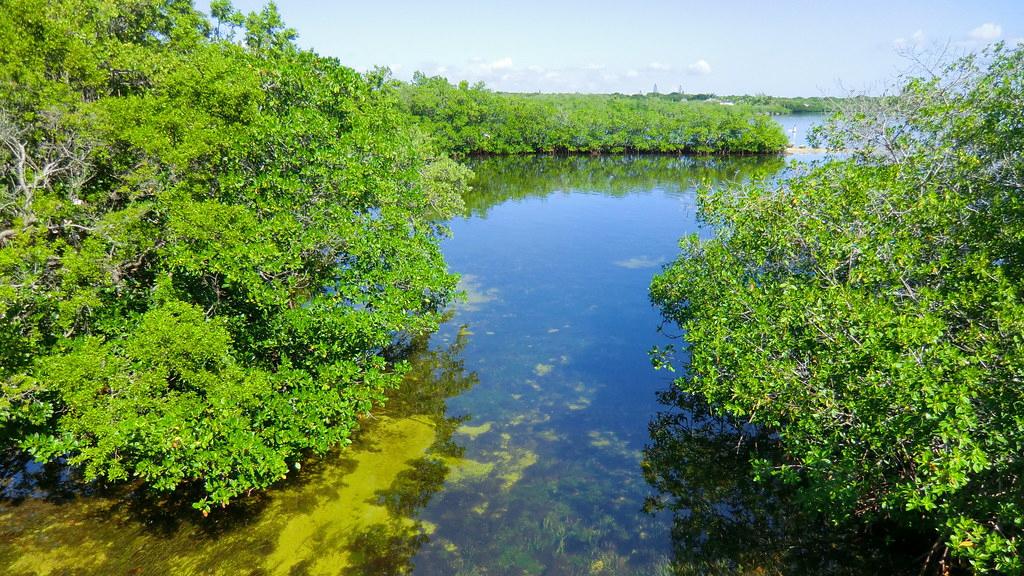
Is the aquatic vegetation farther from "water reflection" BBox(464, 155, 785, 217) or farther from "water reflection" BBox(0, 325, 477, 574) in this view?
"water reflection" BBox(464, 155, 785, 217)

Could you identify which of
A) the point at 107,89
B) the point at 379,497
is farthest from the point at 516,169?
the point at 379,497

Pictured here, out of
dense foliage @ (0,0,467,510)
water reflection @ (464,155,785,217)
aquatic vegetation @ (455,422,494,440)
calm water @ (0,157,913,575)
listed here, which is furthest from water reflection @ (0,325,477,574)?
water reflection @ (464,155,785,217)

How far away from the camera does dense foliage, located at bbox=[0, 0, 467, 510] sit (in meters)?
12.1

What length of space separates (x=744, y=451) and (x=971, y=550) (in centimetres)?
913

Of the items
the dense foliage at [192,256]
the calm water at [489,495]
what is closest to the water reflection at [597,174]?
the calm water at [489,495]

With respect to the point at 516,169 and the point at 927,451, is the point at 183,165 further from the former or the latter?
the point at 516,169

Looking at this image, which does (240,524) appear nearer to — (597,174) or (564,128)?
(597,174)

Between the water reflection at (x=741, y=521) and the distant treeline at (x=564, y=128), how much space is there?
2737 inches

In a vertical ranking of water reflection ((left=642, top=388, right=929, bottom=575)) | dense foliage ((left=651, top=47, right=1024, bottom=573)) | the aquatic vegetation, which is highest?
dense foliage ((left=651, top=47, right=1024, bottom=573))

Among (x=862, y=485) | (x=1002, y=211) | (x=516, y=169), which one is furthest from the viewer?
(x=516, y=169)

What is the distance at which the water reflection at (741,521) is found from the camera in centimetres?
1311

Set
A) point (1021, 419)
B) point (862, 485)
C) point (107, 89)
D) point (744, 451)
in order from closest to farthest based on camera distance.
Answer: point (1021, 419)
point (862, 485)
point (744, 451)
point (107, 89)

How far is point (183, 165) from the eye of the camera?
619 inches

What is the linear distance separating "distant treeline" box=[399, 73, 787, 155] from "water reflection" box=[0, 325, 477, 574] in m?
69.6
